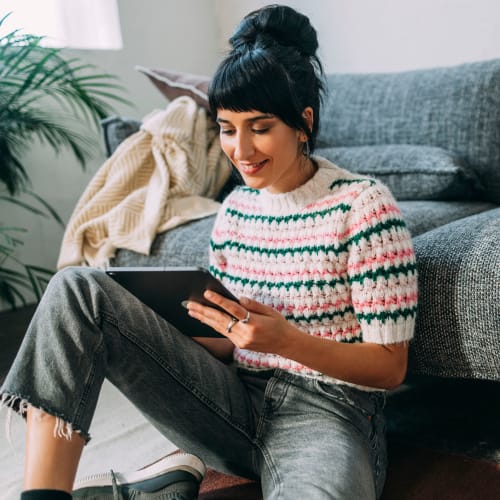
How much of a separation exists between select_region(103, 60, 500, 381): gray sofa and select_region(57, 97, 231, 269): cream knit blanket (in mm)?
53

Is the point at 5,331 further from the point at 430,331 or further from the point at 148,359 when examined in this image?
the point at 430,331

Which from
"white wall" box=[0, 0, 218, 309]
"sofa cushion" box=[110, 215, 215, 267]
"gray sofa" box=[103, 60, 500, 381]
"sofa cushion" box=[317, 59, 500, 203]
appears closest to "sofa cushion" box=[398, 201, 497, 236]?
"gray sofa" box=[103, 60, 500, 381]

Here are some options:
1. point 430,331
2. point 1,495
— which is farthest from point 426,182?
point 1,495

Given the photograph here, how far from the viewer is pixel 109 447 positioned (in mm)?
1329

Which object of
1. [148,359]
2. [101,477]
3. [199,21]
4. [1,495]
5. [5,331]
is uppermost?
[199,21]

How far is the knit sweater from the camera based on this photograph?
0.87 metres

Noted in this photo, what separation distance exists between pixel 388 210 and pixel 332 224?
0.27 ft

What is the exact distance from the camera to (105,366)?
0.88m

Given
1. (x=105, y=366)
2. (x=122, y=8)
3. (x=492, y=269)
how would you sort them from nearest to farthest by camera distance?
(x=105, y=366) < (x=492, y=269) < (x=122, y=8)

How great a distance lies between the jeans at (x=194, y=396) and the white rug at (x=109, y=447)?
31 centimetres

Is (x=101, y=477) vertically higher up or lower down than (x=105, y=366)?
lower down

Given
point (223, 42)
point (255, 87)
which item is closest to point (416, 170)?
point (255, 87)

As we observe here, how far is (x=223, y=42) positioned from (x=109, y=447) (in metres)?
2.15

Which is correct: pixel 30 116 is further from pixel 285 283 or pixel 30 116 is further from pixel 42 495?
pixel 42 495
